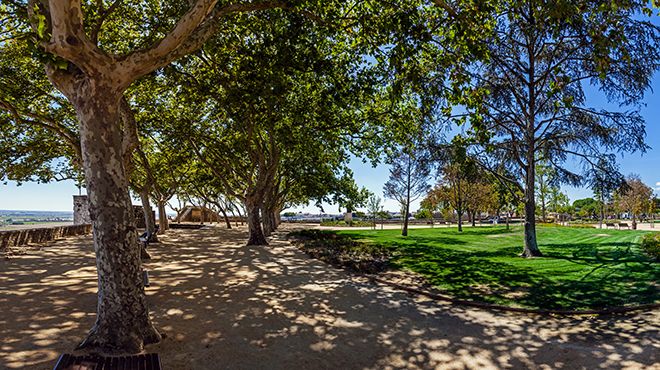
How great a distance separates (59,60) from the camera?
16.6 feet

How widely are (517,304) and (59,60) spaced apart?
9555 millimetres

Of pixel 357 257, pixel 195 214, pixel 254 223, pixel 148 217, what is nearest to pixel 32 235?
pixel 148 217

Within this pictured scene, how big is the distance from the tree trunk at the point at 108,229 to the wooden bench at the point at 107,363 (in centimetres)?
90

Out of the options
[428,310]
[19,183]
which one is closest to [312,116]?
[428,310]

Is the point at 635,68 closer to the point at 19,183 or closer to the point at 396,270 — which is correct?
the point at 396,270

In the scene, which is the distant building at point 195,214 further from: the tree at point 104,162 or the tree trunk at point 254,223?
the tree at point 104,162

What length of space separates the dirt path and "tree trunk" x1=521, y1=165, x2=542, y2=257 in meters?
7.23

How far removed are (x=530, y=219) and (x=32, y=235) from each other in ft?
88.8

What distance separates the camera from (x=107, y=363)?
4.08m

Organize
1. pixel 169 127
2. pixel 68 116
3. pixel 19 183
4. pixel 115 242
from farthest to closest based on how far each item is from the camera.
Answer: pixel 19 183, pixel 169 127, pixel 68 116, pixel 115 242

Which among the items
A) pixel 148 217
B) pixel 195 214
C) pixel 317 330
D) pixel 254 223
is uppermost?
A: pixel 148 217

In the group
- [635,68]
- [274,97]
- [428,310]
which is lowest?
[428,310]

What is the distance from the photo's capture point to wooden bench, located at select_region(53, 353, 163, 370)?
385cm

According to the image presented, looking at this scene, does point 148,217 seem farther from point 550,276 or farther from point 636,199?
point 636,199
